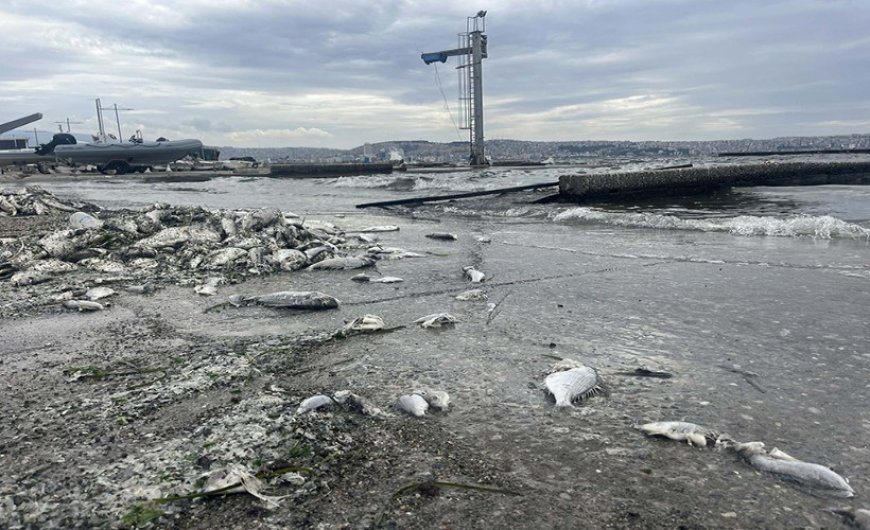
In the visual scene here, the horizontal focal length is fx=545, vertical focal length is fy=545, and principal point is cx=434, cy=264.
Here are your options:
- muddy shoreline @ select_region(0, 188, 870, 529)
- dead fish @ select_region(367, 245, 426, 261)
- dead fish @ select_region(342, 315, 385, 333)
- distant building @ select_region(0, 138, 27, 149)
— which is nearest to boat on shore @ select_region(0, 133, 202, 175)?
distant building @ select_region(0, 138, 27, 149)

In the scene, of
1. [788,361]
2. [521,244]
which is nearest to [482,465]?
[788,361]

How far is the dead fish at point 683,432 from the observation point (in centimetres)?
270

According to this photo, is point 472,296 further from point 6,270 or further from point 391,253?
point 6,270

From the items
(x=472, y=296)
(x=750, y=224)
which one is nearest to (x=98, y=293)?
(x=472, y=296)

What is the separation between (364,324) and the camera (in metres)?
4.70

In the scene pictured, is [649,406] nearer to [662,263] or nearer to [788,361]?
[788,361]

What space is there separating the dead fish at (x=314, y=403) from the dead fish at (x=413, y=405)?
1.32 ft

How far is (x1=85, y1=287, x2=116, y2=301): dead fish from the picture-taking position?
599 centimetres

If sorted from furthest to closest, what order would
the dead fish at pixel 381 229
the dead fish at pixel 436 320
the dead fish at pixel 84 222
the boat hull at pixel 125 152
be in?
the boat hull at pixel 125 152 → the dead fish at pixel 381 229 → the dead fish at pixel 84 222 → the dead fish at pixel 436 320

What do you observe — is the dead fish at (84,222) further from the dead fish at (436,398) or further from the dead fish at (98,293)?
the dead fish at (436,398)

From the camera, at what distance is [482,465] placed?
2.52 metres

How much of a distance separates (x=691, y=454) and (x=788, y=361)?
1715 millimetres

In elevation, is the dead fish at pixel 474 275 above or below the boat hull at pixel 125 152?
below

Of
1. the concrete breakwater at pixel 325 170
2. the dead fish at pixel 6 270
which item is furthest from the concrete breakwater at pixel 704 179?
the concrete breakwater at pixel 325 170
